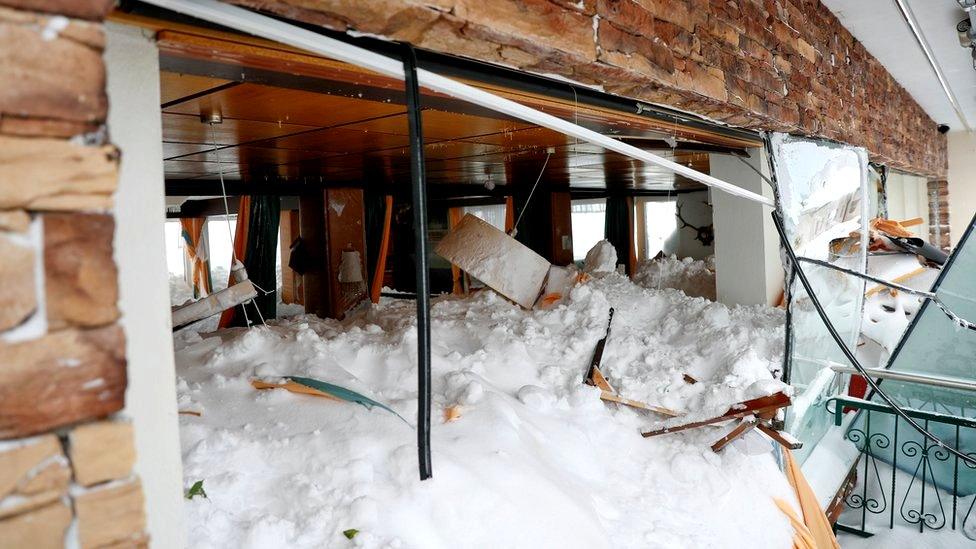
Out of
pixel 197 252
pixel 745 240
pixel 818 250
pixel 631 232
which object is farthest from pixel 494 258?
pixel 631 232

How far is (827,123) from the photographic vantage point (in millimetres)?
3850

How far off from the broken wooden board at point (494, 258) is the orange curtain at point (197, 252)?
221 inches

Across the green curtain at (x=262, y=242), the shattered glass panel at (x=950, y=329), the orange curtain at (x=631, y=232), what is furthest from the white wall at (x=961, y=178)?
the green curtain at (x=262, y=242)

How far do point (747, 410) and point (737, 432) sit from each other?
0.10 metres

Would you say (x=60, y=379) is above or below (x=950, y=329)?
above

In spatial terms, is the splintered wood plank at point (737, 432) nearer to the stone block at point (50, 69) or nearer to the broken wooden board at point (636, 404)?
the broken wooden board at point (636, 404)

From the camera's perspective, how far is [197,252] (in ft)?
27.1

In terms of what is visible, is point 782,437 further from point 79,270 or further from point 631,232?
point 631,232

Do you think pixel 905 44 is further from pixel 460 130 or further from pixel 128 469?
pixel 128 469

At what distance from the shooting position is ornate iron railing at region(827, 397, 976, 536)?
11.0 ft

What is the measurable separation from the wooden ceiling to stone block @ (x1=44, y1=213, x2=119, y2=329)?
0.51 metres

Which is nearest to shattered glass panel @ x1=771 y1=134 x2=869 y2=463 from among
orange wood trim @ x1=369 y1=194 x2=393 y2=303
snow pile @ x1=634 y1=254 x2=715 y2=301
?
snow pile @ x1=634 y1=254 x2=715 y2=301

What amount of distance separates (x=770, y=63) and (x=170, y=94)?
2662 mm

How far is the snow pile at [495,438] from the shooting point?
5.38ft
